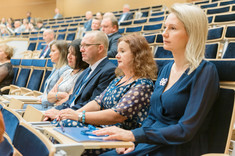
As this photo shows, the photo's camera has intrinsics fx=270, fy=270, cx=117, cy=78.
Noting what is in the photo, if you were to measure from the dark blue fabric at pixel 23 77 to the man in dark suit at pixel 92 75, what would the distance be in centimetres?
108

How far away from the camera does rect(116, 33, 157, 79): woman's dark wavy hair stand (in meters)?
0.81

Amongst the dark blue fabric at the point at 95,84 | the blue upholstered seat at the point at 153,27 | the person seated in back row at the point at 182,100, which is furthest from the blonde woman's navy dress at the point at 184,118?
the blue upholstered seat at the point at 153,27

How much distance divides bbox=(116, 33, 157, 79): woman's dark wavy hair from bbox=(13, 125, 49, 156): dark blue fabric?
39cm

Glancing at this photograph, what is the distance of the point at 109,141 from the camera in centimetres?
54

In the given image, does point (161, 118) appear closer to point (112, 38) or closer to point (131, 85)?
point (131, 85)

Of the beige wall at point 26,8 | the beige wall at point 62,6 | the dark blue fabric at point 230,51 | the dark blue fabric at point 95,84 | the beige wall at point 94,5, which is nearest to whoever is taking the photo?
the dark blue fabric at point 95,84

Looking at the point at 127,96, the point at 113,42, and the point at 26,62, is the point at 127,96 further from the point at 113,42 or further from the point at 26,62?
the point at 26,62

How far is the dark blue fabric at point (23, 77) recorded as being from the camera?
80.5 inches

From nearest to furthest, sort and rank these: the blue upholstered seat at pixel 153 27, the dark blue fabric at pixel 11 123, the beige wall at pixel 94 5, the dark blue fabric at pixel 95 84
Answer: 1. the dark blue fabric at pixel 11 123
2. the dark blue fabric at pixel 95 84
3. the blue upholstered seat at pixel 153 27
4. the beige wall at pixel 94 5

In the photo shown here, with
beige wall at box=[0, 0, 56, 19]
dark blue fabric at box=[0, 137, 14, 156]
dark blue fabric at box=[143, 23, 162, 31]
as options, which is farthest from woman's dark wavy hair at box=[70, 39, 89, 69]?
beige wall at box=[0, 0, 56, 19]

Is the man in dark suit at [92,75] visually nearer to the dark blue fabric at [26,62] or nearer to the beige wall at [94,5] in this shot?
the dark blue fabric at [26,62]

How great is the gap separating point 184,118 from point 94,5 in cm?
625

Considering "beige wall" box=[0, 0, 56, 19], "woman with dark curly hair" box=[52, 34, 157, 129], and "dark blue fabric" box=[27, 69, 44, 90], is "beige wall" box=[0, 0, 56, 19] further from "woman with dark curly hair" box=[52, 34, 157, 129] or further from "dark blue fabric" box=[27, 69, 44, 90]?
"woman with dark curly hair" box=[52, 34, 157, 129]

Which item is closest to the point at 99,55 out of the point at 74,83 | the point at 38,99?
the point at 74,83
